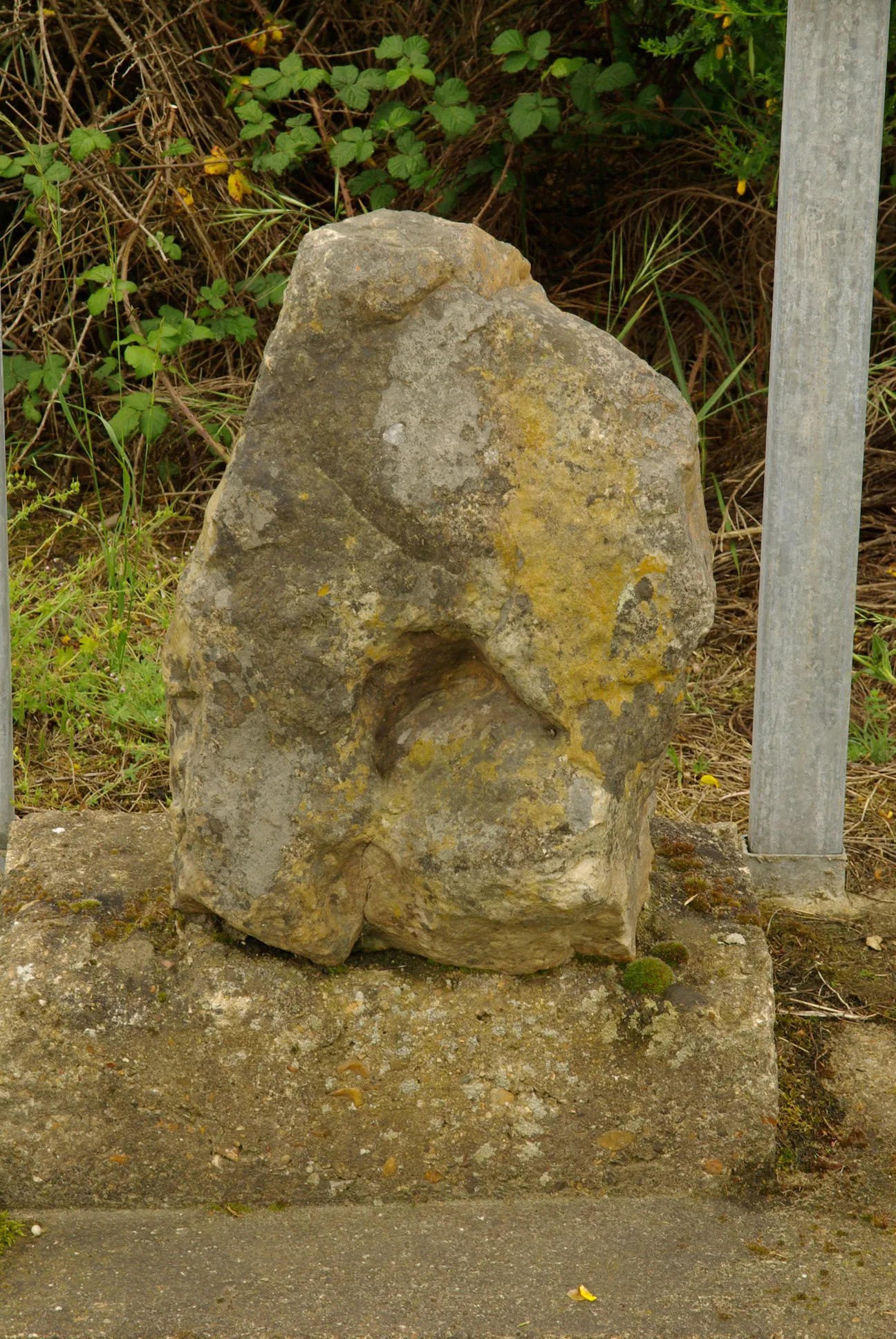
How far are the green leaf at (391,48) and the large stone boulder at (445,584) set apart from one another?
2.07m

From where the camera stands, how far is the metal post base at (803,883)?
3.08 meters

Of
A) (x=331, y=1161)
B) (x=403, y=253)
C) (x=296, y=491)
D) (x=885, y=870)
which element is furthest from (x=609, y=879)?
(x=885, y=870)

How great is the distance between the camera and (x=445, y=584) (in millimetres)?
2170

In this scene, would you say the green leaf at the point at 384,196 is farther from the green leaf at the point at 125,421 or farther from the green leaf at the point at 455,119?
the green leaf at the point at 125,421

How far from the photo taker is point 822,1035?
2656 mm

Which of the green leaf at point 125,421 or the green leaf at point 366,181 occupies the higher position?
the green leaf at point 366,181

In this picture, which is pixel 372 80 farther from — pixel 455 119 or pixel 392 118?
pixel 455 119

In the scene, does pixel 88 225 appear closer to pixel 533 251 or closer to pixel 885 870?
pixel 533 251

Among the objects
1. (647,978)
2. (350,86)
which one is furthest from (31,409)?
(647,978)

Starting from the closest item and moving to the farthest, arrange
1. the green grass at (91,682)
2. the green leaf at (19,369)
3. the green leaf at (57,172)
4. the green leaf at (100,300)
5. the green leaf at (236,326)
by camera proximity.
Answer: the green grass at (91,682) → the green leaf at (100,300) → the green leaf at (57,172) → the green leaf at (236,326) → the green leaf at (19,369)

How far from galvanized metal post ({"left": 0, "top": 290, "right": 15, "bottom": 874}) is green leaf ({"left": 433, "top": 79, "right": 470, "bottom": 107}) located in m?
1.85

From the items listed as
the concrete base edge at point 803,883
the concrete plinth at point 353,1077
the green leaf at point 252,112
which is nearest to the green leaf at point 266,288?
the green leaf at point 252,112

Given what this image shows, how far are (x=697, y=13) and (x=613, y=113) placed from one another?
23.5 inches

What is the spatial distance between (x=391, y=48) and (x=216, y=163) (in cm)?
69
